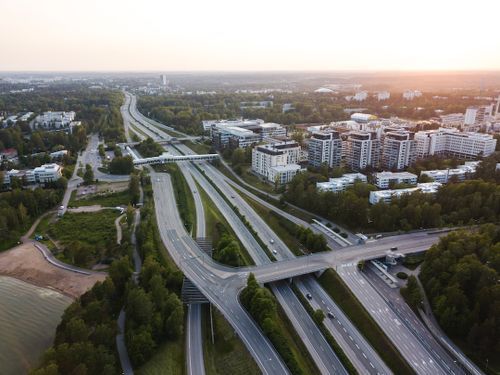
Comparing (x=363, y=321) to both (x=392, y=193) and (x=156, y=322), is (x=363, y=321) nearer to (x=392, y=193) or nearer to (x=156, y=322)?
(x=156, y=322)

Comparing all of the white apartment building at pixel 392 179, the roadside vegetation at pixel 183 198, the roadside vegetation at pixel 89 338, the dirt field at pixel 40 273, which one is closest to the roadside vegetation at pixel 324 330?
the roadside vegetation at pixel 89 338

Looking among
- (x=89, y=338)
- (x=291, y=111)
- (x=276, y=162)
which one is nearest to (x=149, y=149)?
(x=276, y=162)

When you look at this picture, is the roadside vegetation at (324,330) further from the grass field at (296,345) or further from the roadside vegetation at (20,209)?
the roadside vegetation at (20,209)

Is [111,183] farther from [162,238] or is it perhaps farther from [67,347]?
[67,347]

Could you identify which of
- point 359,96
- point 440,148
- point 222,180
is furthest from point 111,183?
point 359,96

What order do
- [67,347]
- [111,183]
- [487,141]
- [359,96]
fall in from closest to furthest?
[67,347] < [111,183] < [487,141] < [359,96]

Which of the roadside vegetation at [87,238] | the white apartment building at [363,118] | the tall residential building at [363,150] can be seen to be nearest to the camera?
the roadside vegetation at [87,238]
